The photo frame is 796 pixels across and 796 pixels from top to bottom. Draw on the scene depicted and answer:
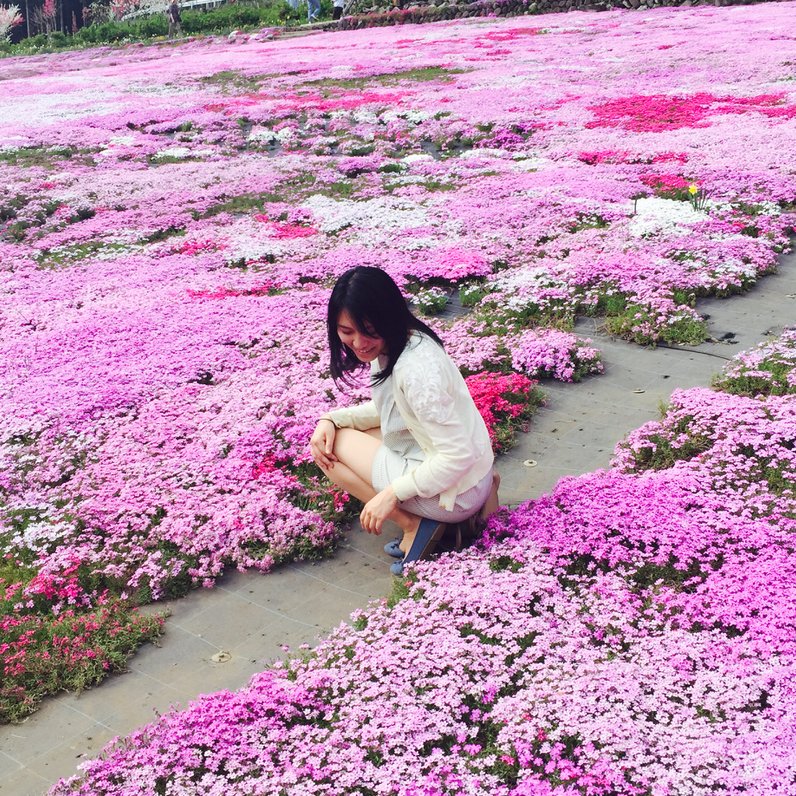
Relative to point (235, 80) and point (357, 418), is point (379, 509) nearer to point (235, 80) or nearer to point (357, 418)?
point (357, 418)

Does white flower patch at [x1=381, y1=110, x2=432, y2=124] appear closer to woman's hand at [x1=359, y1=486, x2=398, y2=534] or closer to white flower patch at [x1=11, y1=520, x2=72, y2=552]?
white flower patch at [x1=11, y1=520, x2=72, y2=552]

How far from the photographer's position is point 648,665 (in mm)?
4645

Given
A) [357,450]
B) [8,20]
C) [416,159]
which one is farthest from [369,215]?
[8,20]

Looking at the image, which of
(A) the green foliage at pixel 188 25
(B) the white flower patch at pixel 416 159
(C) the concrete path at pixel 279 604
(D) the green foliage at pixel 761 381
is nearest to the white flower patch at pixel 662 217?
(C) the concrete path at pixel 279 604

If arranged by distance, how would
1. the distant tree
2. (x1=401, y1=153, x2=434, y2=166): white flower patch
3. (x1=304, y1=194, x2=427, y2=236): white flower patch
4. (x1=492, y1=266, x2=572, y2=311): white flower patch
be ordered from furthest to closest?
the distant tree, (x1=401, y1=153, x2=434, y2=166): white flower patch, (x1=304, y1=194, x2=427, y2=236): white flower patch, (x1=492, y1=266, x2=572, y2=311): white flower patch

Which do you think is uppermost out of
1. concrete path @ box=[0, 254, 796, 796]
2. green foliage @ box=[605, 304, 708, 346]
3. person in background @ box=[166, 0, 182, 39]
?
person in background @ box=[166, 0, 182, 39]

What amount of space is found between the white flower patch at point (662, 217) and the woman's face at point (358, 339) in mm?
7275

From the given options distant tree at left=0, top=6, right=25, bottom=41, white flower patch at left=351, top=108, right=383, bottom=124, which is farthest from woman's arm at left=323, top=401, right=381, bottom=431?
distant tree at left=0, top=6, right=25, bottom=41

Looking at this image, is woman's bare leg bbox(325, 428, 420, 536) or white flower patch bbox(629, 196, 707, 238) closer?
woman's bare leg bbox(325, 428, 420, 536)

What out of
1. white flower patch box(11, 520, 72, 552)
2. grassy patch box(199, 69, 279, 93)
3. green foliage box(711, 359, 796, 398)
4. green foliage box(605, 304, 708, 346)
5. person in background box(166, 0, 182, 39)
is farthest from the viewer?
person in background box(166, 0, 182, 39)

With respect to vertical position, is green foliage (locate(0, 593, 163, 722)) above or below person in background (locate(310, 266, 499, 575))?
below

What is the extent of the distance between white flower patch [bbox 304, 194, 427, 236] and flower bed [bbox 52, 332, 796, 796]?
839cm

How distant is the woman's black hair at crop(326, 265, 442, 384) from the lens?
517 cm

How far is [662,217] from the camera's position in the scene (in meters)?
12.2
